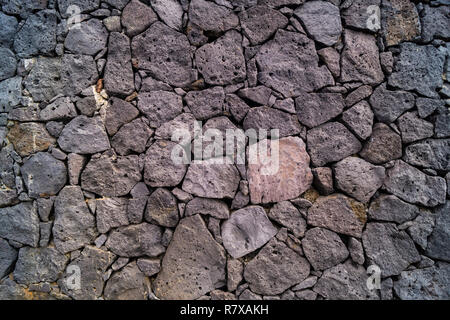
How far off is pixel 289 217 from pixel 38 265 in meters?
2.46

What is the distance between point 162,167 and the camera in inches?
105

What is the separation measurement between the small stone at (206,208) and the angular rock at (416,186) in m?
1.62

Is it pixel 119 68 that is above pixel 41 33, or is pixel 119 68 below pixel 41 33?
below

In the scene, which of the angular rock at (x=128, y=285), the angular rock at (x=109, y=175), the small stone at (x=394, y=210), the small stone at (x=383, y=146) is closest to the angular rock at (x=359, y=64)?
the small stone at (x=383, y=146)

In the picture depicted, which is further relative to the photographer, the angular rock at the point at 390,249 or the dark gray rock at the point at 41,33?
the dark gray rock at the point at 41,33

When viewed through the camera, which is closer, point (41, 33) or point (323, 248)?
point (323, 248)

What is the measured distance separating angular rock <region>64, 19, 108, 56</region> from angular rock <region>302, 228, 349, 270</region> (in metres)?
2.73

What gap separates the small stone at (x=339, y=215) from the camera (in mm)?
2646

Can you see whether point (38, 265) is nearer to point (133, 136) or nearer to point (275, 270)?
point (133, 136)

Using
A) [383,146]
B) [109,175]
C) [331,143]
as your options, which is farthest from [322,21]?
[109,175]

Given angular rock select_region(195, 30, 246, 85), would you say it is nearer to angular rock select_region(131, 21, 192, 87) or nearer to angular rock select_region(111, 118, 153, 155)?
angular rock select_region(131, 21, 192, 87)

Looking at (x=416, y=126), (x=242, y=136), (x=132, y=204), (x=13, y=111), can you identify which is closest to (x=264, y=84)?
(x=242, y=136)

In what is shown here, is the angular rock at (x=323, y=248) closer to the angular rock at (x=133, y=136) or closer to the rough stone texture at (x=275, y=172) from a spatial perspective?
the rough stone texture at (x=275, y=172)

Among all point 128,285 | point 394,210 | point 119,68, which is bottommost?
point 128,285
